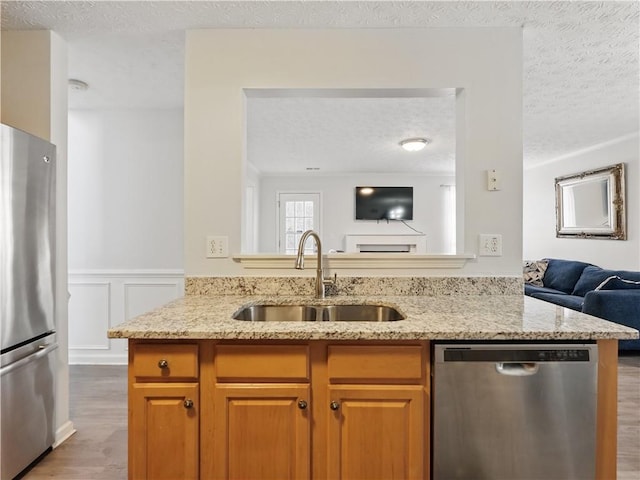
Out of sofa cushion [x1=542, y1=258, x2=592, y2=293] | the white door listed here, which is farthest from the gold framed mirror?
the white door

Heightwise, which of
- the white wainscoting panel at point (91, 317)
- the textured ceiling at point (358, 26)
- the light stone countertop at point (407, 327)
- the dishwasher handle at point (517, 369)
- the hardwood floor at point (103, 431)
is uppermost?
the textured ceiling at point (358, 26)

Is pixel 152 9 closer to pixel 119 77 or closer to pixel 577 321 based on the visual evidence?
pixel 119 77

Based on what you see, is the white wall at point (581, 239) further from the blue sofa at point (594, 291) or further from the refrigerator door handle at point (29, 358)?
the refrigerator door handle at point (29, 358)

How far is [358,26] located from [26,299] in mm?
2160

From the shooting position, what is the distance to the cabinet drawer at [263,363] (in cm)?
132

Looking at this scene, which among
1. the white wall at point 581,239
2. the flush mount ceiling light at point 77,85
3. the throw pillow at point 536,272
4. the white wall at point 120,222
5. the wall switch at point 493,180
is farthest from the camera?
the throw pillow at point 536,272

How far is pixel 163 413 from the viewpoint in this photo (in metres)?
1.32

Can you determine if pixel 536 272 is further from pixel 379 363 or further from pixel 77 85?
pixel 77 85

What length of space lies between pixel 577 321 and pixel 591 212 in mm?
4455

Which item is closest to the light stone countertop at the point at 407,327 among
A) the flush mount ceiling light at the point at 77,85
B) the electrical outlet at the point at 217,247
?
the electrical outlet at the point at 217,247

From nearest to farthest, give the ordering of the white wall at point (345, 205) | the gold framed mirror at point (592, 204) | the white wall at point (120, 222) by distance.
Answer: the white wall at point (120, 222) < the gold framed mirror at point (592, 204) < the white wall at point (345, 205)

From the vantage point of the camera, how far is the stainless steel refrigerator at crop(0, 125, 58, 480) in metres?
1.69

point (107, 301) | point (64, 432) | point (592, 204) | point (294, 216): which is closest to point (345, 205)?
point (294, 216)

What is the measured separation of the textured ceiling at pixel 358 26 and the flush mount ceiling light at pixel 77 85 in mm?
56
